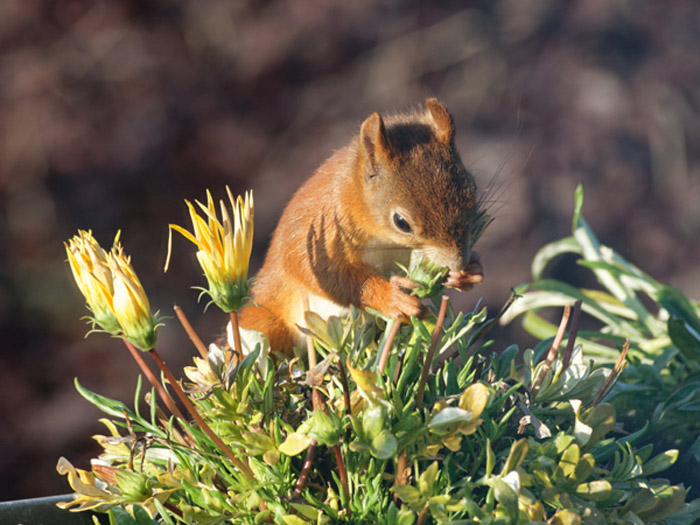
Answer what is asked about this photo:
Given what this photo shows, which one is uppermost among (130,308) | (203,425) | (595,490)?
(130,308)

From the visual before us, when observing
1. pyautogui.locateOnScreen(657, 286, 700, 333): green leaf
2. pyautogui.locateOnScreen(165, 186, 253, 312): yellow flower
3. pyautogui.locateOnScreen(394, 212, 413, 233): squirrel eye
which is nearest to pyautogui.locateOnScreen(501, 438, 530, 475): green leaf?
pyautogui.locateOnScreen(165, 186, 253, 312): yellow flower

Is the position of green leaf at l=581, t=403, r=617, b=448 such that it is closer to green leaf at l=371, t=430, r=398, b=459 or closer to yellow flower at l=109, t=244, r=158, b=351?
green leaf at l=371, t=430, r=398, b=459

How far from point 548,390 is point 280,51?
68.0 inches

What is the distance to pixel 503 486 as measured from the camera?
0.52 meters

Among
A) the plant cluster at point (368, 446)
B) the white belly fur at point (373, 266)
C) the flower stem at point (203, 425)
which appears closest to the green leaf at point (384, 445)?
the plant cluster at point (368, 446)

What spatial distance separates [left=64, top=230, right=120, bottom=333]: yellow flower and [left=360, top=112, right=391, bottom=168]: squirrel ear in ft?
1.35

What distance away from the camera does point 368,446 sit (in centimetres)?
51

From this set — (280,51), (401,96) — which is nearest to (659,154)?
(401,96)

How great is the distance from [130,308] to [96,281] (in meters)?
0.03

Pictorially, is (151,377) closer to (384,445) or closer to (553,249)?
(384,445)

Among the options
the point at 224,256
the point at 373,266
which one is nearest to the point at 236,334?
the point at 224,256

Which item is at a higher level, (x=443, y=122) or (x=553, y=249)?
(x=443, y=122)

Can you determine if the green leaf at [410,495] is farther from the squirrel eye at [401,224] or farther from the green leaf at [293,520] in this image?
the squirrel eye at [401,224]

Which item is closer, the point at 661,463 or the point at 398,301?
the point at 661,463
